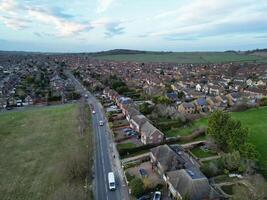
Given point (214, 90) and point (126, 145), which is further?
point (214, 90)

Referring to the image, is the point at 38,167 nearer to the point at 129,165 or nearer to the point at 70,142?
the point at 70,142

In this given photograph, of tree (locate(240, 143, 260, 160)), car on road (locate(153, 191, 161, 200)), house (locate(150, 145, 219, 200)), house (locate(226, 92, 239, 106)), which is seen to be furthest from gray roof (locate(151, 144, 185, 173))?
house (locate(226, 92, 239, 106))

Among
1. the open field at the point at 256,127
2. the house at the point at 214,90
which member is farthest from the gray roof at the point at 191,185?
the house at the point at 214,90

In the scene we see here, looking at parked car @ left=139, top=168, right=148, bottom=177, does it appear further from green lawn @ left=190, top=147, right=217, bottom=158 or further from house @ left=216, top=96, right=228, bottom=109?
house @ left=216, top=96, right=228, bottom=109

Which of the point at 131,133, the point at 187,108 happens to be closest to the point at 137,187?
the point at 131,133

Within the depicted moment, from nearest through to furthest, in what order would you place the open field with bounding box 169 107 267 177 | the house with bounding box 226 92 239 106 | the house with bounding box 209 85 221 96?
the open field with bounding box 169 107 267 177 < the house with bounding box 226 92 239 106 < the house with bounding box 209 85 221 96

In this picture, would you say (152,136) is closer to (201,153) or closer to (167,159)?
(201,153)
